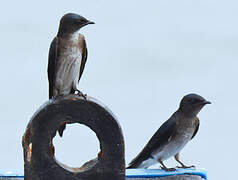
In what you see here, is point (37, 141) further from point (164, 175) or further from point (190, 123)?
point (190, 123)

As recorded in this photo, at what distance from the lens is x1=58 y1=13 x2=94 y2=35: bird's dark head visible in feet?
13.4

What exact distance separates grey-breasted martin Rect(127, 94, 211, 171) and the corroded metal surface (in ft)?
9.73

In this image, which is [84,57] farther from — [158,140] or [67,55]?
[158,140]

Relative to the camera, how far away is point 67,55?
4234 mm

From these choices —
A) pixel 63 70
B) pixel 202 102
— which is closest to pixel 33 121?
pixel 63 70

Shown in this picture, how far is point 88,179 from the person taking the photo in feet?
8.50

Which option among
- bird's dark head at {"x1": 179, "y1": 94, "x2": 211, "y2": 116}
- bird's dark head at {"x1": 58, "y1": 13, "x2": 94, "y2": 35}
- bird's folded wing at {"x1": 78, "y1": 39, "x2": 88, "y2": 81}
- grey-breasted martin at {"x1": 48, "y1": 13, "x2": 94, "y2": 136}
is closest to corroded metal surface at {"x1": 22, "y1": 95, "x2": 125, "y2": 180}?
grey-breasted martin at {"x1": 48, "y1": 13, "x2": 94, "y2": 136}

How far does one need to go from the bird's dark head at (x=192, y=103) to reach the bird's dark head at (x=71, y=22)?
1.64 m

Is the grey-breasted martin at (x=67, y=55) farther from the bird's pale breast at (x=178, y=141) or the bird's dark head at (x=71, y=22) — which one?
the bird's pale breast at (x=178, y=141)

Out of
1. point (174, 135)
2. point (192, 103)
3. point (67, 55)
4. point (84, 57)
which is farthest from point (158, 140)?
point (67, 55)

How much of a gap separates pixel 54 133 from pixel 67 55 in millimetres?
1760

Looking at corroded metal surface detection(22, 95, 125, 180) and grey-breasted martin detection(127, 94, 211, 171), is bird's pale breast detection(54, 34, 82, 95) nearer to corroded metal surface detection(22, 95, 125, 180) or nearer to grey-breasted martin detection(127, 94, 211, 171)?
grey-breasted martin detection(127, 94, 211, 171)

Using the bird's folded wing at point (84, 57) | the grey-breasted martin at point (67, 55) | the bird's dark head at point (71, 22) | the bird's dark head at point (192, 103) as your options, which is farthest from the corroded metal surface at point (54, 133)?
the bird's dark head at point (192, 103)

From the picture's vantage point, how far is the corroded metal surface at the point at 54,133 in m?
2.46
